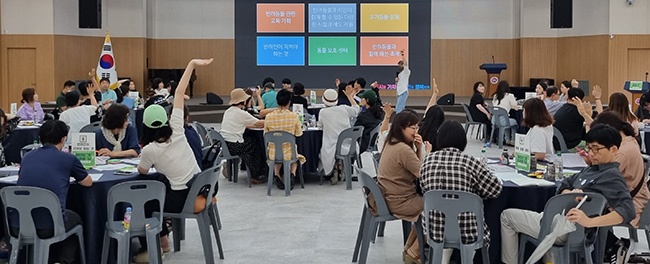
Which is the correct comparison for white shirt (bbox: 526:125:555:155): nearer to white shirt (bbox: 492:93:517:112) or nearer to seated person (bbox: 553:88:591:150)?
seated person (bbox: 553:88:591:150)

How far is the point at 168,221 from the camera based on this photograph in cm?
660

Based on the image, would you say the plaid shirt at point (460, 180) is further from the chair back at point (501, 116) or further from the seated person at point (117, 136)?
the chair back at point (501, 116)

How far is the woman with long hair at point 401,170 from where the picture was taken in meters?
5.62

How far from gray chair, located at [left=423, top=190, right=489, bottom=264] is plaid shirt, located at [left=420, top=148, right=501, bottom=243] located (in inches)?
1.1

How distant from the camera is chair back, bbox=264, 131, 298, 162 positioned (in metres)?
9.08

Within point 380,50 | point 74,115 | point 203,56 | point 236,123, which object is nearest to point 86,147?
point 236,123

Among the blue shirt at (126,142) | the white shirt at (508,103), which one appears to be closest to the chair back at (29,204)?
the blue shirt at (126,142)

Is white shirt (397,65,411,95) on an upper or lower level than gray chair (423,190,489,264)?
upper

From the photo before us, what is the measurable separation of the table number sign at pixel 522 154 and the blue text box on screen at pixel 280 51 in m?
14.5

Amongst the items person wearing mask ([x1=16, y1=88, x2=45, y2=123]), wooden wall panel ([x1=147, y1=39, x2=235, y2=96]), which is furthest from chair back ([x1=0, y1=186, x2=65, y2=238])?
wooden wall panel ([x1=147, y1=39, x2=235, y2=96])

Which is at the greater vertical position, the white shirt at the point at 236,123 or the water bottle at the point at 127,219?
the white shirt at the point at 236,123

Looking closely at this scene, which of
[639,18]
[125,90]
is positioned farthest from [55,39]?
[639,18]

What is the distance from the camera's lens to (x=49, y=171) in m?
5.11

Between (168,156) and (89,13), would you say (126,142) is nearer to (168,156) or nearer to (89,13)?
(168,156)
